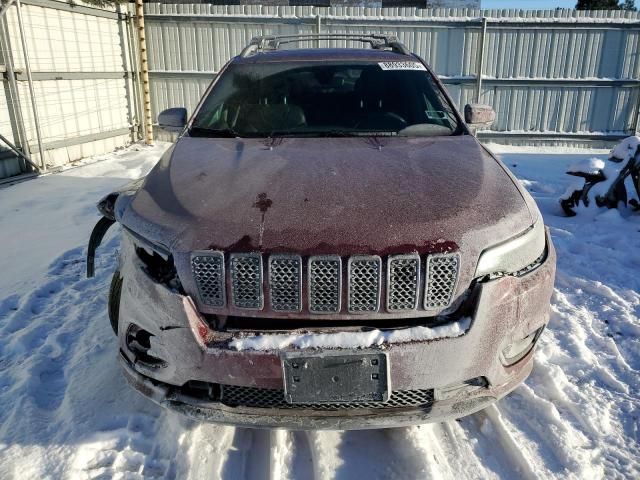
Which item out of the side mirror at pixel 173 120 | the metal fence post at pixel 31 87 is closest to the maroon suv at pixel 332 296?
the side mirror at pixel 173 120

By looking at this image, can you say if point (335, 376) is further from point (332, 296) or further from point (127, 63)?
point (127, 63)

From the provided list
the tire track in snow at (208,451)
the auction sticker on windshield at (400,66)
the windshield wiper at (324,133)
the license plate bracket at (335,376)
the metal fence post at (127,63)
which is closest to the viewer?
the license plate bracket at (335,376)

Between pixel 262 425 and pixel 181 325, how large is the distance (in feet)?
1.63

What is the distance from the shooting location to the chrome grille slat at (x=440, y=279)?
76.2 inches

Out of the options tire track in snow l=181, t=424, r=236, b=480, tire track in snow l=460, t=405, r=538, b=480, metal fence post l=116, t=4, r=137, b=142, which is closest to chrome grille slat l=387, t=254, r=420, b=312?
tire track in snow l=460, t=405, r=538, b=480

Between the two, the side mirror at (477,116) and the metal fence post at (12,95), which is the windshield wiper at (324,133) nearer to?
the side mirror at (477,116)

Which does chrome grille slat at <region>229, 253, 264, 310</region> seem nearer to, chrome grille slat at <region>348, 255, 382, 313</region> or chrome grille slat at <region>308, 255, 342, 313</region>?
chrome grille slat at <region>308, 255, 342, 313</region>

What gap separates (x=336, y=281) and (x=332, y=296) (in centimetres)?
6

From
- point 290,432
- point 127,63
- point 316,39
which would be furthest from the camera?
point 127,63

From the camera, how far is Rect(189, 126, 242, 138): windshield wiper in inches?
124

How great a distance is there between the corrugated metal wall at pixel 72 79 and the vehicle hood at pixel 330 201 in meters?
6.17

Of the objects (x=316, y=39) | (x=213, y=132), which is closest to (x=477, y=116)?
(x=316, y=39)

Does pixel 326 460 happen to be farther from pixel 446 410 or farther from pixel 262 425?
pixel 446 410

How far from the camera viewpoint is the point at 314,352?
6.12ft
